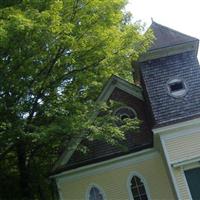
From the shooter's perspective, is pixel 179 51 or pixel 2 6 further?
pixel 179 51

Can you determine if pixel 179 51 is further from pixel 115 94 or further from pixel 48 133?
pixel 48 133

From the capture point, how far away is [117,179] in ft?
66.9

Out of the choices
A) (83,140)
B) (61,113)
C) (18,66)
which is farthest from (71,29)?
(83,140)

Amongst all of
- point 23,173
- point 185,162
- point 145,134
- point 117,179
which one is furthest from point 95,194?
point 185,162

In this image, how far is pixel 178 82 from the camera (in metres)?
19.7

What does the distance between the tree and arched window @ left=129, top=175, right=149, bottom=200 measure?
2.28 m

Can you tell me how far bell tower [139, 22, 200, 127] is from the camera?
62.0ft

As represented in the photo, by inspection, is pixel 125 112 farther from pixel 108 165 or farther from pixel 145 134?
pixel 108 165

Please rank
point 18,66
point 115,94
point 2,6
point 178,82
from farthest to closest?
1. point 115,94
2. point 178,82
3. point 2,6
4. point 18,66

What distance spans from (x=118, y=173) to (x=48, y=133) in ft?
16.9

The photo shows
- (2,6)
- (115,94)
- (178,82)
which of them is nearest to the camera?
(2,6)

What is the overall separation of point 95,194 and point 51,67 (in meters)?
6.57

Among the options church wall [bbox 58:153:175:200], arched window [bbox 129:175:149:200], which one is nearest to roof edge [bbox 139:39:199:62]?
church wall [bbox 58:153:175:200]

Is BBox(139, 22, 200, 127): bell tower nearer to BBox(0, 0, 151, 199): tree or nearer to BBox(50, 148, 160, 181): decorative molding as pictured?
BBox(0, 0, 151, 199): tree
